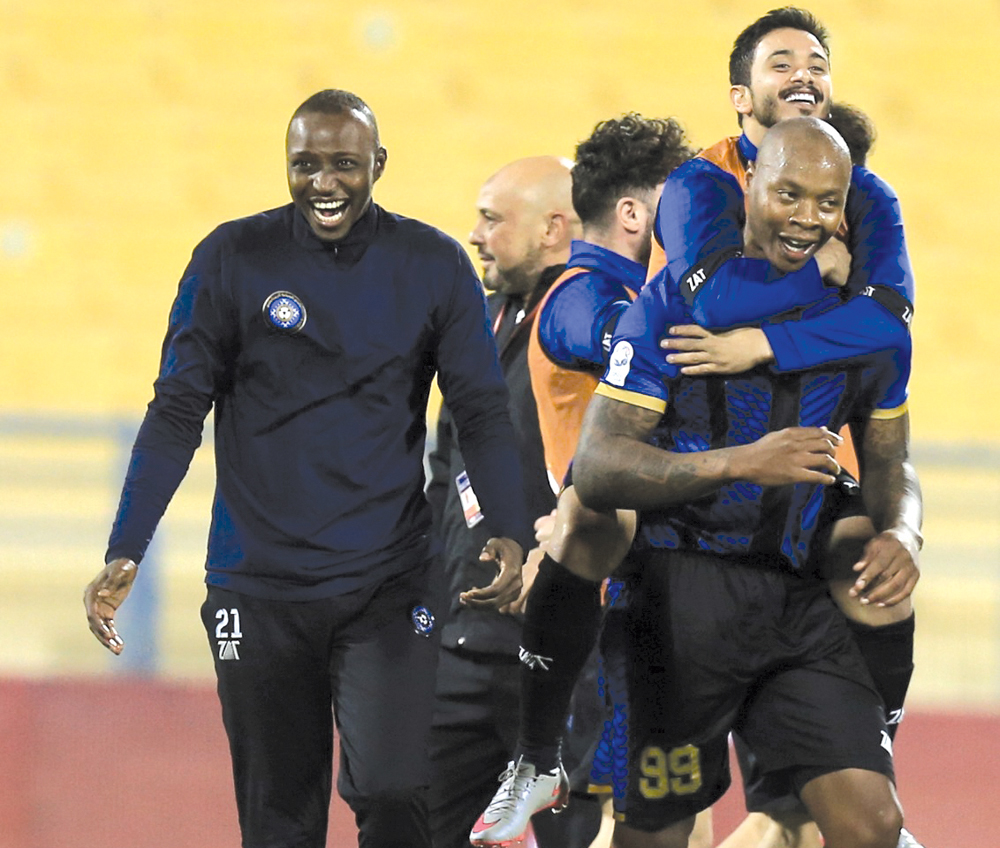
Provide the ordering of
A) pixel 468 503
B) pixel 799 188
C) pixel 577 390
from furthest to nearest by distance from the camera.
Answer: pixel 468 503
pixel 577 390
pixel 799 188

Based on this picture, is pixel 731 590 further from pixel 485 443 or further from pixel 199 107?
pixel 199 107

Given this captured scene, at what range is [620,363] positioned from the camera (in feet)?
11.2

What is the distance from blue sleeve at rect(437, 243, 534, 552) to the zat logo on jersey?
428mm

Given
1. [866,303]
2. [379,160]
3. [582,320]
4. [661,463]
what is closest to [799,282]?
[866,303]

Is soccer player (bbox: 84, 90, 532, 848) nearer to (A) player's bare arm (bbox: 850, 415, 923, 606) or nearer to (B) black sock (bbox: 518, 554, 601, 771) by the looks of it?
(B) black sock (bbox: 518, 554, 601, 771)

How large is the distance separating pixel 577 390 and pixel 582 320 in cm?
19

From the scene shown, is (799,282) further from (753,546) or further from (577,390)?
(577,390)

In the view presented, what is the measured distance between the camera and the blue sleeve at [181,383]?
144 inches

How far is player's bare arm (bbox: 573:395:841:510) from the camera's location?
3207mm

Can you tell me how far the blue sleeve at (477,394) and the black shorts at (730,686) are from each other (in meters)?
0.38

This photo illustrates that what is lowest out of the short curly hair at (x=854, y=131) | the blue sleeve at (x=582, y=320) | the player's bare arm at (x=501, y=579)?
the player's bare arm at (x=501, y=579)

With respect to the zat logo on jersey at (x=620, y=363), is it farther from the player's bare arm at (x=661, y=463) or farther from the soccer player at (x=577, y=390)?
the soccer player at (x=577, y=390)

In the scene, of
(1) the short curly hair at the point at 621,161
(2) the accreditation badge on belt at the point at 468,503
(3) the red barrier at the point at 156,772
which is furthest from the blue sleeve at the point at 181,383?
(3) the red barrier at the point at 156,772

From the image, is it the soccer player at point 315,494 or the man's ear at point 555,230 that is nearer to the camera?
the soccer player at point 315,494
